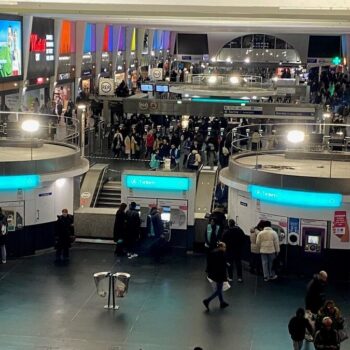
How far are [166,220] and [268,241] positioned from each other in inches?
124

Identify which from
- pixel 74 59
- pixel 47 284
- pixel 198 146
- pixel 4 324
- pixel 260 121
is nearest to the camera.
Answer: pixel 4 324

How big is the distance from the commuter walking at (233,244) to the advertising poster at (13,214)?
4.30m

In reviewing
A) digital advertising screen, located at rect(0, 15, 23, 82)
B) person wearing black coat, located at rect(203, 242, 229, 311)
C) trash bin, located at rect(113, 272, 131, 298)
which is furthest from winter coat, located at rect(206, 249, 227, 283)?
digital advertising screen, located at rect(0, 15, 23, 82)

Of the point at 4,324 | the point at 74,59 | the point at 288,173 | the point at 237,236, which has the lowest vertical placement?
the point at 4,324

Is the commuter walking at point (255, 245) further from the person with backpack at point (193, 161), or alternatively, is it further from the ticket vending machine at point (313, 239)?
the person with backpack at point (193, 161)

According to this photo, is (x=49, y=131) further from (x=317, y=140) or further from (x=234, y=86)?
(x=234, y=86)

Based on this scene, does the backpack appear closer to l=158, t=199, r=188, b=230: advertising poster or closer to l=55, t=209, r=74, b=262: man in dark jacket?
l=158, t=199, r=188, b=230: advertising poster

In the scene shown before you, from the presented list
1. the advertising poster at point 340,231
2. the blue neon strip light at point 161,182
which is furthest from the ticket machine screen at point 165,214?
the advertising poster at point 340,231

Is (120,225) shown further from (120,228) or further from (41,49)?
(41,49)

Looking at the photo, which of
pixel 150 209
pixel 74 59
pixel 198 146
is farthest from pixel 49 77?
pixel 150 209

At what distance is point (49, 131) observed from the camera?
24594mm

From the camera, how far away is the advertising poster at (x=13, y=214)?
15180 millimetres

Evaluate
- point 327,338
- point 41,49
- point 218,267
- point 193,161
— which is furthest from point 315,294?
point 41,49

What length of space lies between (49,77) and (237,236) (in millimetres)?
25756
